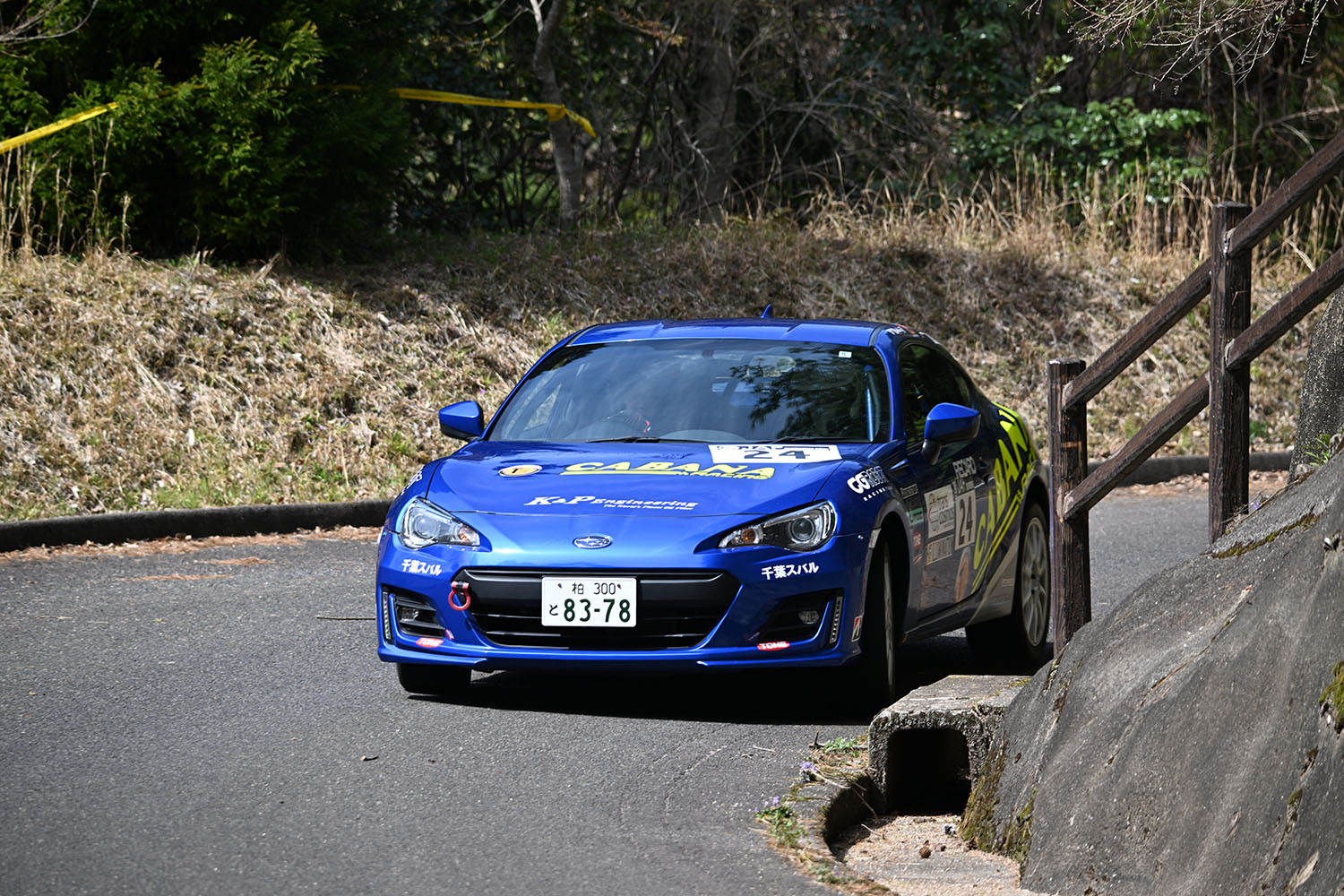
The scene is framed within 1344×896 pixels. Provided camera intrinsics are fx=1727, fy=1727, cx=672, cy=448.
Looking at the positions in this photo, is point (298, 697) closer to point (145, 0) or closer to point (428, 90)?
point (145, 0)

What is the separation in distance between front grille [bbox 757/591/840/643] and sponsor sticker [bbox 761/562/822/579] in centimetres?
9

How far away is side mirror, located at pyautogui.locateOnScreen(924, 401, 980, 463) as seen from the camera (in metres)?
7.44

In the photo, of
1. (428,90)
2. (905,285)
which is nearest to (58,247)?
(428,90)

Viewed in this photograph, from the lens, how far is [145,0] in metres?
15.8

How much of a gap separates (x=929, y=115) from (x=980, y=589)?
1679cm

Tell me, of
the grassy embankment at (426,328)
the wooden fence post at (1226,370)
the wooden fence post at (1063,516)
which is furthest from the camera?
the grassy embankment at (426,328)

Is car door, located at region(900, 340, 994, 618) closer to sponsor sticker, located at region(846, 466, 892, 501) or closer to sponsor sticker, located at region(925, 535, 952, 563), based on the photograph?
sponsor sticker, located at region(925, 535, 952, 563)

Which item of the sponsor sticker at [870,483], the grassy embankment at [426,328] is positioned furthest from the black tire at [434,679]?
the grassy embankment at [426,328]

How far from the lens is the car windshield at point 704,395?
7.54 metres

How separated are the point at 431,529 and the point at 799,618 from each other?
1516 mm

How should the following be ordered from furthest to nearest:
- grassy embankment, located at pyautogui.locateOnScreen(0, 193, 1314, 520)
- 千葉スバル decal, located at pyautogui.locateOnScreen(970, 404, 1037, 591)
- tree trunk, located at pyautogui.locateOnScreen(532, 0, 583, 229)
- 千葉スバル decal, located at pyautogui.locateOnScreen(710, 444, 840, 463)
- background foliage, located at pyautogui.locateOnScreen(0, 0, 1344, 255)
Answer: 1. background foliage, located at pyautogui.locateOnScreen(0, 0, 1344, 255)
2. tree trunk, located at pyautogui.locateOnScreen(532, 0, 583, 229)
3. grassy embankment, located at pyautogui.locateOnScreen(0, 193, 1314, 520)
4. 千葉スバル decal, located at pyautogui.locateOnScreen(970, 404, 1037, 591)
5. 千葉スバル decal, located at pyautogui.locateOnScreen(710, 444, 840, 463)

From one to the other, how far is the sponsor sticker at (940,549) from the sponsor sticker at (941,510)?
0.09ft

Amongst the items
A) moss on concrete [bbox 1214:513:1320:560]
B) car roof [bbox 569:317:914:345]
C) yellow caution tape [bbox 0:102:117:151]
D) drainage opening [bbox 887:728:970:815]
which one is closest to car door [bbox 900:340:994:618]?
car roof [bbox 569:317:914:345]

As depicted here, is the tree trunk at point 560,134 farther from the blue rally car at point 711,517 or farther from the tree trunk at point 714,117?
the blue rally car at point 711,517
